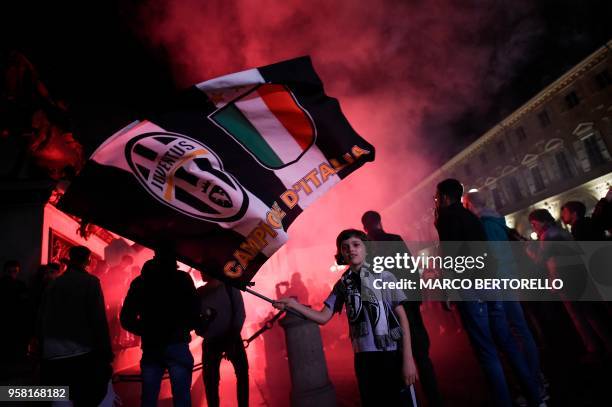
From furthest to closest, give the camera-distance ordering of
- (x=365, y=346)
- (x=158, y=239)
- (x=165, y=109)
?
(x=165, y=109), (x=158, y=239), (x=365, y=346)

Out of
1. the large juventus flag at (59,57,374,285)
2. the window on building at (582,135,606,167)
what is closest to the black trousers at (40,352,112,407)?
the large juventus flag at (59,57,374,285)

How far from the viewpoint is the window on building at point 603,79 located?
2370cm

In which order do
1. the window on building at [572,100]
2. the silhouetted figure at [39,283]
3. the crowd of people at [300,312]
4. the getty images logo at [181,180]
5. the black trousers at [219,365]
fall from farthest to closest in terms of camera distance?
the window on building at [572,100], the silhouetted figure at [39,283], the black trousers at [219,365], the getty images logo at [181,180], the crowd of people at [300,312]

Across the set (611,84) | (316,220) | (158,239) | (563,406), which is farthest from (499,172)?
(158,239)

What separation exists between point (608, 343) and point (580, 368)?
0.72m

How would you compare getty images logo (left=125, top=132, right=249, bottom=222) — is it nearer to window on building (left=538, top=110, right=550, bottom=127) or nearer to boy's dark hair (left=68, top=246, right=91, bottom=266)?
boy's dark hair (left=68, top=246, right=91, bottom=266)

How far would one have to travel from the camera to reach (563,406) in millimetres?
2941

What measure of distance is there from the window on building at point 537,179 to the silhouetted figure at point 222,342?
34.3m

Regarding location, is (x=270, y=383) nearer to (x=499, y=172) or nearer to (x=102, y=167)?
(x=102, y=167)

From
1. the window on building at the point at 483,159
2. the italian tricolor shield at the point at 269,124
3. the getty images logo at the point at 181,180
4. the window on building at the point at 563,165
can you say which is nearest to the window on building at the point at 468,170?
the window on building at the point at 483,159

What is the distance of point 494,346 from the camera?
9.25 ft

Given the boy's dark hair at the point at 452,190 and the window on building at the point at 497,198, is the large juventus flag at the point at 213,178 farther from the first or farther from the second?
the window on building at the point at 497,198

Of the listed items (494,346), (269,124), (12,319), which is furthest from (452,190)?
(12,319)

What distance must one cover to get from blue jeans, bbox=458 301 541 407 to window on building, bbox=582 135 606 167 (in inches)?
1181
